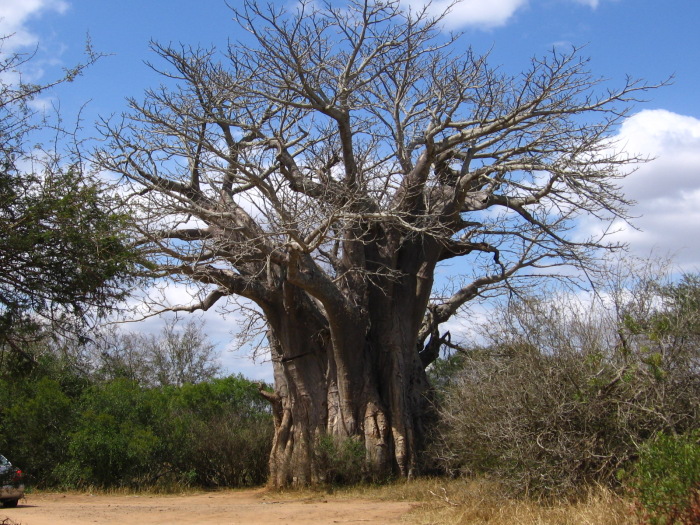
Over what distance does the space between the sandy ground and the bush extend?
404cm

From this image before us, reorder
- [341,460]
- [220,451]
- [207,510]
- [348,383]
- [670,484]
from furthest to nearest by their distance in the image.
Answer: [220,451], [348,383], [341,460], [207,510], [670,484]

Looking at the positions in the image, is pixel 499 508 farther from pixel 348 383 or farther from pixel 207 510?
pixel 348 383

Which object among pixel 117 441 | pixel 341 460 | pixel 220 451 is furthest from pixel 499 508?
pixel 117 441

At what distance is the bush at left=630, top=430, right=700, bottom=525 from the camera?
5836mm

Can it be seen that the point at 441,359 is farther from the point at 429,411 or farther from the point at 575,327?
the point at 575,327

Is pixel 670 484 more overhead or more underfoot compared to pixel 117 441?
more underfoot

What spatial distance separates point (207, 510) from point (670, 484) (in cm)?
821

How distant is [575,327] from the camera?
29.6 feet

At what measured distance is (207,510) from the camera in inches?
481

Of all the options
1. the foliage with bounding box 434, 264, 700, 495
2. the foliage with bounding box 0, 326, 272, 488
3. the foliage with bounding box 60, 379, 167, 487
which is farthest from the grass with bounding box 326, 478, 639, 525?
the foliage with bounding box 60, 379, 167, 487

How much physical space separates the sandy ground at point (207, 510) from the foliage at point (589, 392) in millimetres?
2022

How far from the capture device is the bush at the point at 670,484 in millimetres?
5836

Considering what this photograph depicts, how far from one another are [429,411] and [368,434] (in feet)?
4.24

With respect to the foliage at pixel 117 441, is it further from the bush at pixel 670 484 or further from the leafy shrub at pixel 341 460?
the bush at pixel 670 484
